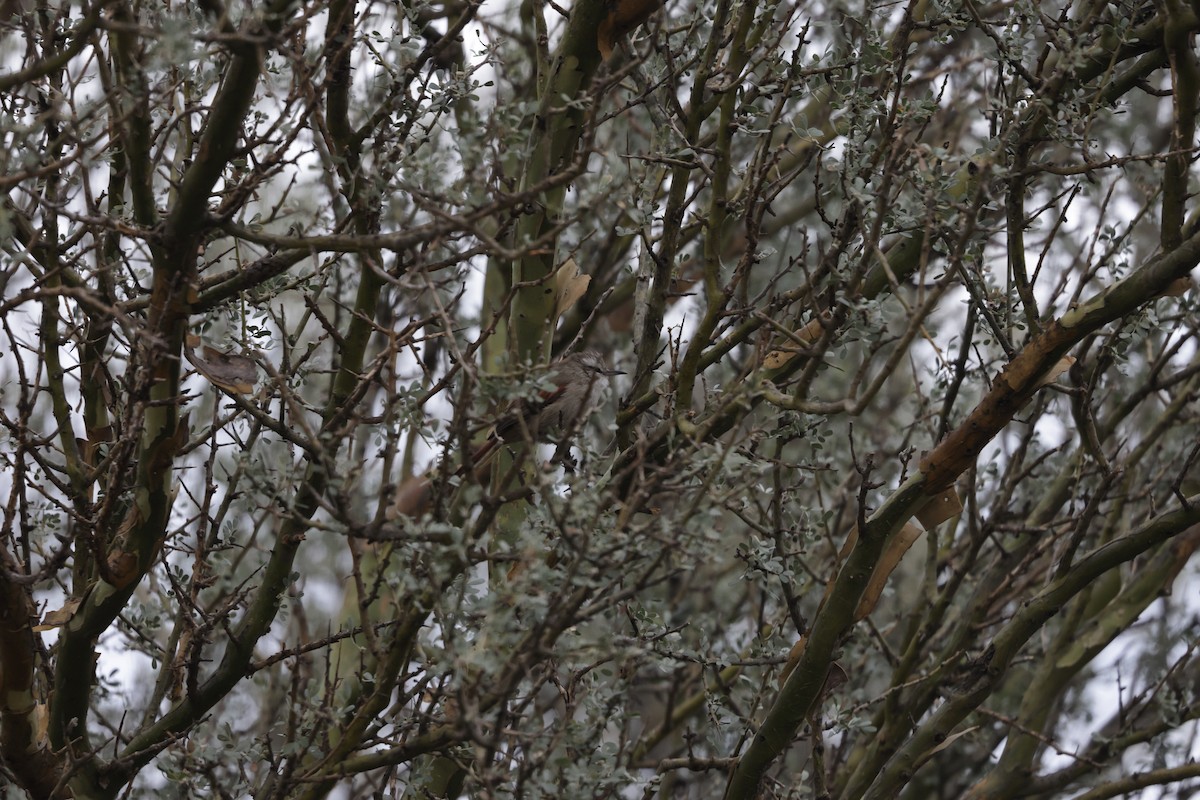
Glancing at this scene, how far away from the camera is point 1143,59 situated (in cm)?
352

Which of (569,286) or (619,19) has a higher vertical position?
(619,19)

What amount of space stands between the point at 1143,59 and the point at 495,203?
7.65ft

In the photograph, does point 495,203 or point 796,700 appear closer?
point 495,203

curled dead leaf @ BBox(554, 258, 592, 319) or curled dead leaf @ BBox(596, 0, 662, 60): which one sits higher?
curled dead leaf @ BBox(596, 0, 662, 60)

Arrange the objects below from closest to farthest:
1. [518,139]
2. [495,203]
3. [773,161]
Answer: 1. [495,203]
2. [518,139]
3. [773,161]

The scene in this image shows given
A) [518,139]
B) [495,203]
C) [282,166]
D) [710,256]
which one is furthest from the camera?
[710,256]

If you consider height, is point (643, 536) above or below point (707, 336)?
below

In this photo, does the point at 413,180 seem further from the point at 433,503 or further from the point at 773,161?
the point at 773,161

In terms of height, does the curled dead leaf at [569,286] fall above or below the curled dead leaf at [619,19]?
below

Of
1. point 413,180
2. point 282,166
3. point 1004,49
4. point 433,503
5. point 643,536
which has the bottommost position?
point 643,536

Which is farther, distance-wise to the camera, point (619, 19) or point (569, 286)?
point (569, 286)

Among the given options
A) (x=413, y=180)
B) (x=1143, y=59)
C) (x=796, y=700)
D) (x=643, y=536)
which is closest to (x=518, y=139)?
(x=413, y=180)

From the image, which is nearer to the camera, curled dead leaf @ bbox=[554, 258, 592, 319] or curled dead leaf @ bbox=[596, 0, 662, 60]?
curled dead leaf @ bbox=[596, 0, 662, 60]

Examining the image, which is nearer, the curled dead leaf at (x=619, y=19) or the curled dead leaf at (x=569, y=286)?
the curled dead leaf at (x=619, y=19)
